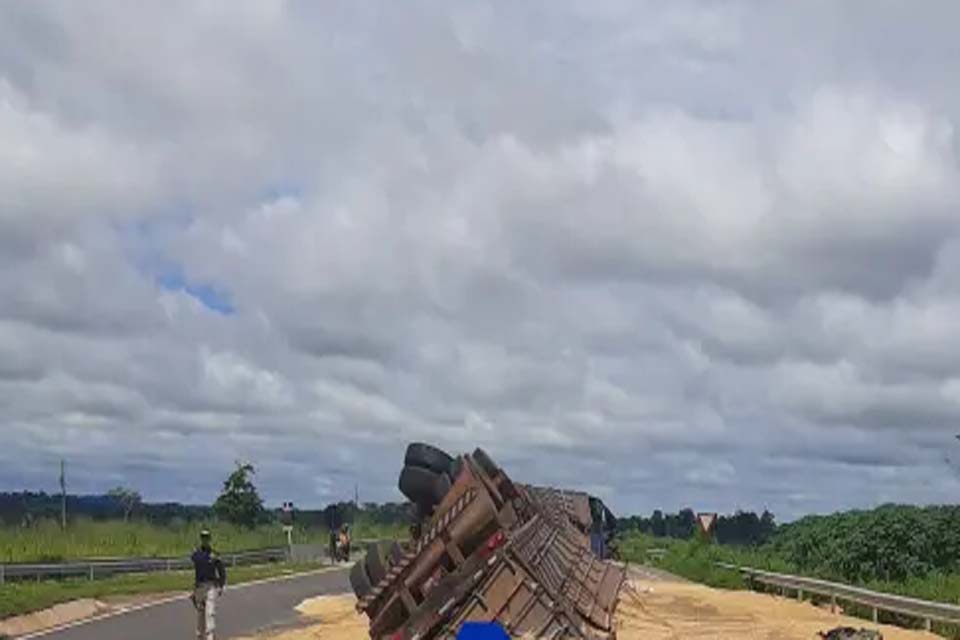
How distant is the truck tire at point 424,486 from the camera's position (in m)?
18.0

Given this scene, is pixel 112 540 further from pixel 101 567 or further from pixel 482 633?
pixel 482 633

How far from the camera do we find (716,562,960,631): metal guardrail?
29.0 m

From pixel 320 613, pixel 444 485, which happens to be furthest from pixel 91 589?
pixel 444 485

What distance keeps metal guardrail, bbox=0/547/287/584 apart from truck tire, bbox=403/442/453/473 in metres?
22.6

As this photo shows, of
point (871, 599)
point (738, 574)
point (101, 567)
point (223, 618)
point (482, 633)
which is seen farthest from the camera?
point (738, 574)

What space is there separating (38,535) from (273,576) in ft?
29.1

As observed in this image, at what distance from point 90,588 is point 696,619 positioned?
16.3 meters

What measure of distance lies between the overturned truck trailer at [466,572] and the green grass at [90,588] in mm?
15896

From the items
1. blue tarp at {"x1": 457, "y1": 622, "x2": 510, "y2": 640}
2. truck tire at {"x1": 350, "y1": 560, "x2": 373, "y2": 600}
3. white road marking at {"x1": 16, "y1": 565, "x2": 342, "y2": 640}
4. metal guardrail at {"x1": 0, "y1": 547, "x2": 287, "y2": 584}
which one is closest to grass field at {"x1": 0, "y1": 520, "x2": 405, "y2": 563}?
metal guardrail at {"x1": 0, "y1": 547, "x2": 287, "y2": 584}

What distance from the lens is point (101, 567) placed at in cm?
4553

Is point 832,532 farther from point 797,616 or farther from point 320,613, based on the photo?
point 320,613

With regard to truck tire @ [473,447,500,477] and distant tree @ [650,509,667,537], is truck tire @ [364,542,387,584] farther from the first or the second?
distant tree @ [650,509,667,537]

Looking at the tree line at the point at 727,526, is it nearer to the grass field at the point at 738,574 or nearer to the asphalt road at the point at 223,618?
the grass field at the point at 738,574

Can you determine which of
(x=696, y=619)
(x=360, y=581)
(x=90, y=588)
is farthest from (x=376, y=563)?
(x=90, y=588)
